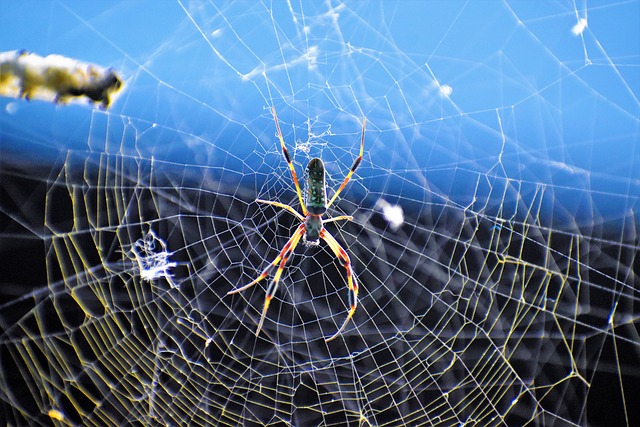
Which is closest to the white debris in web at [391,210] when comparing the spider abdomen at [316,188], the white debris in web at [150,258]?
the spider abdomen at [316,188]

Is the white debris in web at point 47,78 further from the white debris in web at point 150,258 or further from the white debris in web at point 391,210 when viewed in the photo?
the white debris in web at point 391,210

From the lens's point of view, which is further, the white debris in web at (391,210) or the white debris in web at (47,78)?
the white debris in web at (391,210)

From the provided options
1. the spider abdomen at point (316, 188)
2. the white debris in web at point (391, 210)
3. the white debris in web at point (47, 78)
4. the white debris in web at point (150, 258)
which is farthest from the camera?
the white debris in web at point (391, 210)

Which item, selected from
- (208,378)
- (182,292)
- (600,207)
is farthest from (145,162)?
(600,207)

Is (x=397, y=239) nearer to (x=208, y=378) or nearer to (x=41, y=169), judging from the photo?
(x=208, y=378)

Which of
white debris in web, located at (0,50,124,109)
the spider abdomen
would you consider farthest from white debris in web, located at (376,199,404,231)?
white debris in web, located at (0,50,124,109)
